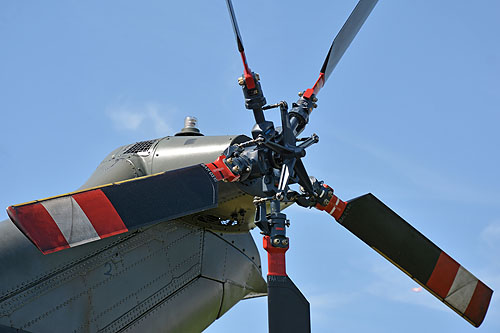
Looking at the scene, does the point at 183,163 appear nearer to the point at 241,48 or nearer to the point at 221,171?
the point at 221,171

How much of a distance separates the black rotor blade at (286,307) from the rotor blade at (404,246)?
2165 mm

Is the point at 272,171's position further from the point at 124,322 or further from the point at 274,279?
the point at 124,322

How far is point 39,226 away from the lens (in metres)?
4.77

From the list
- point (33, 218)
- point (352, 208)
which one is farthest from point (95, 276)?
point (352, 208)

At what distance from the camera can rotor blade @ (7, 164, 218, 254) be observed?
4.79m

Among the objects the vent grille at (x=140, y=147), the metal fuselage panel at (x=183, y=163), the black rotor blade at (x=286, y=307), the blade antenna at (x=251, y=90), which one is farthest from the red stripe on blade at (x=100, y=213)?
the vent grille at (x=140, y=147)

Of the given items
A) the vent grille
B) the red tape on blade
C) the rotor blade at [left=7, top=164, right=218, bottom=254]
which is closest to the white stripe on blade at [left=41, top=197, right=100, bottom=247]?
→ the rotor blade at [left=7, top=164, right=218, bottom=254]

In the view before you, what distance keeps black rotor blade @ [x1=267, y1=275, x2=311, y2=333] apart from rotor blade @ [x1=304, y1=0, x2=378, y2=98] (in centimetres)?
303

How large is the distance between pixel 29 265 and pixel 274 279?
2713 millimetres

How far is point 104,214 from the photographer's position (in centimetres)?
532

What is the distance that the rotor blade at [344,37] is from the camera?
8.02m

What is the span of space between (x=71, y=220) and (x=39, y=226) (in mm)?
334

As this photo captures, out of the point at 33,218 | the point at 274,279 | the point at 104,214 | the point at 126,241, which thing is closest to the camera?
the point at 33,218

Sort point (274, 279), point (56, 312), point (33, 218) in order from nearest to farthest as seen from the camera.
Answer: point (33, 218) → point (274, 279) → point (56, 312)
